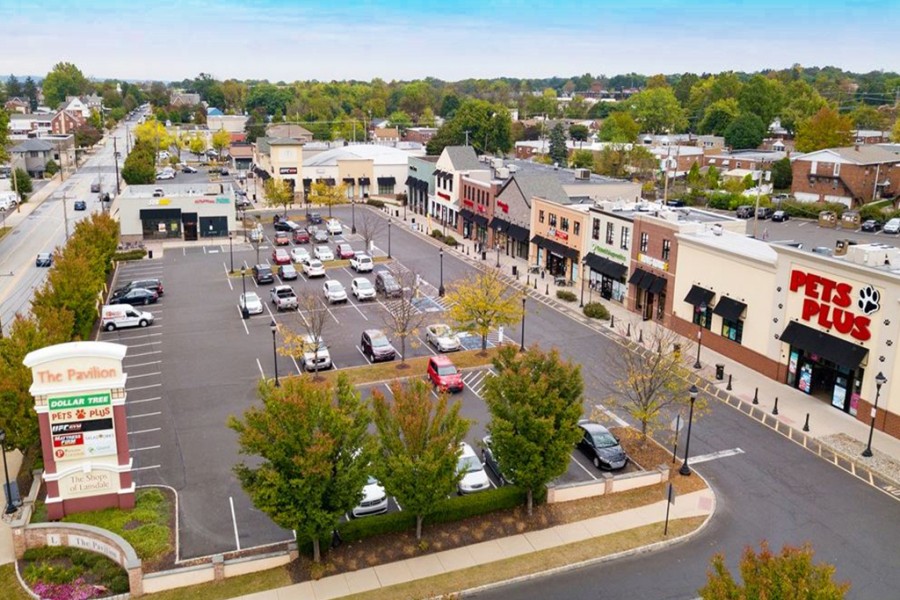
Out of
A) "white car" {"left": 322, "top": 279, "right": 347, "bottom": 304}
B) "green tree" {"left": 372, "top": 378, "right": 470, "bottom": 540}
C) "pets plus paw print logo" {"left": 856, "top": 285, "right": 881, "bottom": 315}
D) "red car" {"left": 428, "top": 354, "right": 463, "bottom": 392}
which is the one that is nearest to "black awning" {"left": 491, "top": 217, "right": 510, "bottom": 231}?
"white car" {"left": 322, "top": 279, "right": 347, "bottom": 304}

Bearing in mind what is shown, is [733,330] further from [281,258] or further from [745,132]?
[745,132]

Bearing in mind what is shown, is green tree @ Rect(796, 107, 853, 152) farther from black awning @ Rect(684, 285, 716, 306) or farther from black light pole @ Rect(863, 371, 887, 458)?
black light pole @ Rect(863, 371, 887, 458)

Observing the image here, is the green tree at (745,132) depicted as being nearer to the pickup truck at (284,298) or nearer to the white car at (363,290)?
the white car at (363,290)

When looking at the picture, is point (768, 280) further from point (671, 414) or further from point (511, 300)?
point (511, 300)

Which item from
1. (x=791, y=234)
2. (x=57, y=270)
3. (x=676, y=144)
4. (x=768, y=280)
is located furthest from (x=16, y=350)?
(x=676, y=144)

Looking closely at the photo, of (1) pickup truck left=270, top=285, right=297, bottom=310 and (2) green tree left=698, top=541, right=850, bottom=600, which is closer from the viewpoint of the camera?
(2) green tree left=698, top=541, right=850, bottom=600

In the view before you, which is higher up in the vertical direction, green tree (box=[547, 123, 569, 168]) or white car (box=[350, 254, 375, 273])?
green tree (box=[547, 123, 569, 168])

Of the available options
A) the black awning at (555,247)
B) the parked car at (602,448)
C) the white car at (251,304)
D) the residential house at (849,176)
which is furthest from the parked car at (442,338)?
the residential house at (849,176)
